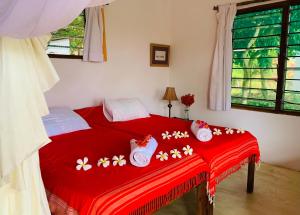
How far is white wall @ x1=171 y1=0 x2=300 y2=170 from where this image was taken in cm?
291

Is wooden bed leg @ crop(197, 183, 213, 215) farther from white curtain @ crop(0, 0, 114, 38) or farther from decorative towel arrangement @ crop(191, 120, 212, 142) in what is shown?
white curtain @ crop(0, 0, 114, 38)

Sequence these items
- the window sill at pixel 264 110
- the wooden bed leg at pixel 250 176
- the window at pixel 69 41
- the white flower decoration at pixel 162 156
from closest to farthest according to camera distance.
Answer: the white flower decoration at pixel 162 156 < the wooden bed leg at pixel 250 176 < the window at pixel 69 41 < the window sill at pixel 264 110

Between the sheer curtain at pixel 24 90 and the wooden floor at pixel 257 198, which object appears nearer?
the sheer curtain at pixel 24 90

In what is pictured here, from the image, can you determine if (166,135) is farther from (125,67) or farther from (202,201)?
(125,67)

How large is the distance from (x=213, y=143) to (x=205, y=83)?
1.75 metres

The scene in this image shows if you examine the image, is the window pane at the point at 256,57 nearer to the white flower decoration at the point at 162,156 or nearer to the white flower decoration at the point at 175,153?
the white flower decoration at the point at 175,153

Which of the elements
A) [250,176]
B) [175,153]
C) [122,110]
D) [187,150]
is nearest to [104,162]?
[175,153]

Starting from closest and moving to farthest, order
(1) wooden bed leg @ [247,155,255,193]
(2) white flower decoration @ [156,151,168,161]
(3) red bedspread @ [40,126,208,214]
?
1. (3) red bedspread @ [40,126,208,214]
2. (2) white flower decoration @ [156,151,168,161]
3. (1) wooden bed leg @ [247,155,255,193]

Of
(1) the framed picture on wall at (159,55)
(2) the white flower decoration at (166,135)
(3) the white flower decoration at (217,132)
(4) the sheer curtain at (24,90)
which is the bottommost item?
(2) the white flower decoration at (166,135)

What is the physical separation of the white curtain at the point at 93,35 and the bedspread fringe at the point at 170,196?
195 cm

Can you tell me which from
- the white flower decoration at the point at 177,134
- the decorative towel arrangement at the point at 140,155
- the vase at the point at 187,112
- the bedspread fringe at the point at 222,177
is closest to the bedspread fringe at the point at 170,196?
the bedspread fringe at the point at 222,177

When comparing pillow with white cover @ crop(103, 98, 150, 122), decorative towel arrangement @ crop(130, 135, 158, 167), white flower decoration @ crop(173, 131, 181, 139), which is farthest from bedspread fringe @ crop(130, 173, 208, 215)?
pillow with white cover @ crop(103, 98, 150, 122)

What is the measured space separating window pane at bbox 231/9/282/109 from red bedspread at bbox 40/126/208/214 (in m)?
1.76

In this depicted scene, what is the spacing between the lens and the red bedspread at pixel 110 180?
48.0 inches
